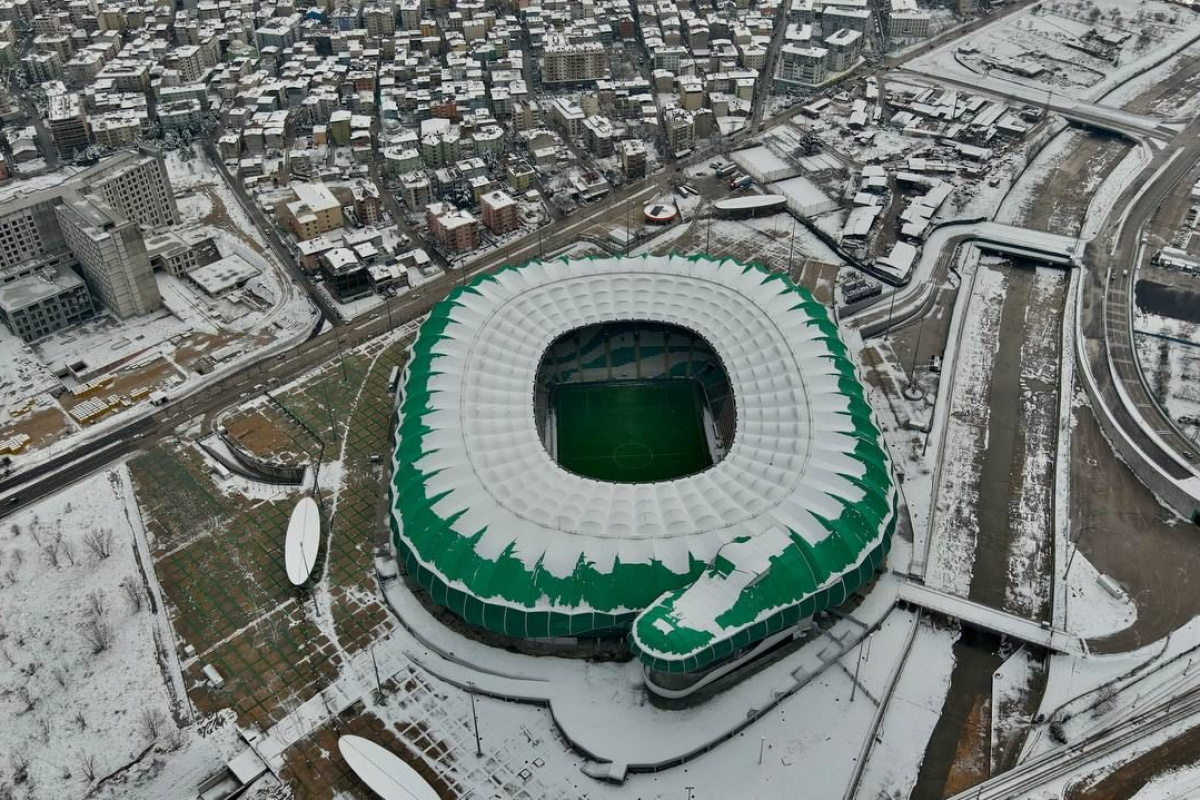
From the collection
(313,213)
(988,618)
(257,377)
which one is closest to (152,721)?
(257,377)

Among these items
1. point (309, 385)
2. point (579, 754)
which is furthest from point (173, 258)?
point (579, 754)

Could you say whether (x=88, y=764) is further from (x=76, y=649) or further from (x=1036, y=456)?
Answer: (x=1036, y=456)

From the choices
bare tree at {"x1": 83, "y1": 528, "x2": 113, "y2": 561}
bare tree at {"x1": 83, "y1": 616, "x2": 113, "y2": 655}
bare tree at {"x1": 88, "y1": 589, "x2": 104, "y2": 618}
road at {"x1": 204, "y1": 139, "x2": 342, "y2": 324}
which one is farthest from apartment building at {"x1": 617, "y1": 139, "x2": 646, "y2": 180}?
bare tree at {"x1": 83, "y1": 616, "x2": 113, "y2": 655}

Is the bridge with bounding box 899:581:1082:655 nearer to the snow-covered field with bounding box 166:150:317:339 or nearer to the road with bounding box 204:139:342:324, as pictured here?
the road with bounding box 204:139:342:324

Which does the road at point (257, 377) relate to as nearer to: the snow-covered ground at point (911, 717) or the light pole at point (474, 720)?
the light pole at point (474, 720)

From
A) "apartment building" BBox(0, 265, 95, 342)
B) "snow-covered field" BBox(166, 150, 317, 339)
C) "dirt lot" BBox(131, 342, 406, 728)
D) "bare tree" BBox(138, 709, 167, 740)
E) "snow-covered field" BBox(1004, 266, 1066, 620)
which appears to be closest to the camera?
"bare tree" BBox(138, 709, 167, 740)

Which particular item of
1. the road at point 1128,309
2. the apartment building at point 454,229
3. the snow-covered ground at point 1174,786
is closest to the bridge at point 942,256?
the road at point 1128,309

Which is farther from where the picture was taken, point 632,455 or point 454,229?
point 454,229
